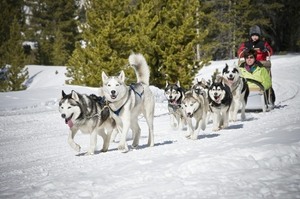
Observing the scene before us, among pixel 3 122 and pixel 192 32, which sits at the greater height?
pixel 192 32

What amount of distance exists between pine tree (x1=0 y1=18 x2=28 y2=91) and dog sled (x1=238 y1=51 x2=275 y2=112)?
79.6 feet

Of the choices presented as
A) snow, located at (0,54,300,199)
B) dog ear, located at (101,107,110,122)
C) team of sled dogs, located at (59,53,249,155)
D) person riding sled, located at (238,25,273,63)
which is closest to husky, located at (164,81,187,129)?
team of sled dogs, located at (59,53,249,155)

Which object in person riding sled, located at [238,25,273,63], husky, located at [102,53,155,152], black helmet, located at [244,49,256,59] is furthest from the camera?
person riding sled, located at [238,25,273,63]

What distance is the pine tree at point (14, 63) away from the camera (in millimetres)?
32281

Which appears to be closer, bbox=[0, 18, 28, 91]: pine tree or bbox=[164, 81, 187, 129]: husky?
bbox=[164, 81, 187, 129]: husky

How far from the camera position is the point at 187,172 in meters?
4.58

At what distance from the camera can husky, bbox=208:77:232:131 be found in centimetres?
905

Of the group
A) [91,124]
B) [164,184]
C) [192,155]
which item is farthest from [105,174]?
[91,124]

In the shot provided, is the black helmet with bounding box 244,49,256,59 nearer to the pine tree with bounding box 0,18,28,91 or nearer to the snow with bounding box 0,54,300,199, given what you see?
the snow with bounding box 0,54,300,199

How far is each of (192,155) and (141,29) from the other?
15.1 meters

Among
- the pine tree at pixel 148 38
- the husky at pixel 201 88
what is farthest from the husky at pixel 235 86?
the pine tree at pixel 148 38

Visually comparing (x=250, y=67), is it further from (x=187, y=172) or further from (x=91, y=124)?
(x=187, y=172)

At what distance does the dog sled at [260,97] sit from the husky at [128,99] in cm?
502

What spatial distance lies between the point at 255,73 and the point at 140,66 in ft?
16.6
